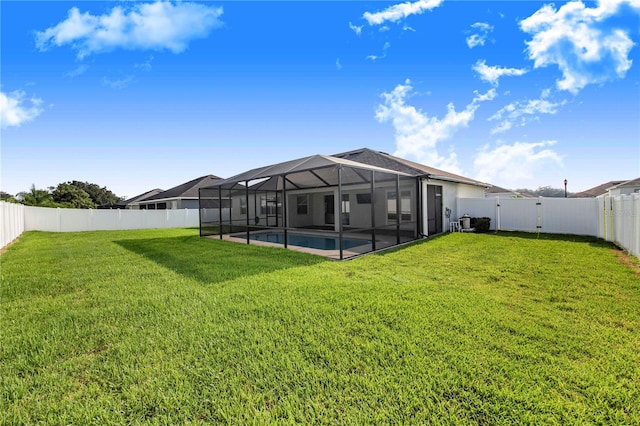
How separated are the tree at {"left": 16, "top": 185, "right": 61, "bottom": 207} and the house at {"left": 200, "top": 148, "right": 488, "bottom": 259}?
1325cm

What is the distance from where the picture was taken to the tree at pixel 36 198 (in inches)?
766

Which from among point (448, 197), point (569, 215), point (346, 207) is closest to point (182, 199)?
point (346, 207)

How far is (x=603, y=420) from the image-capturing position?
1.86 m

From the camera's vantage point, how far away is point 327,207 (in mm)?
16219

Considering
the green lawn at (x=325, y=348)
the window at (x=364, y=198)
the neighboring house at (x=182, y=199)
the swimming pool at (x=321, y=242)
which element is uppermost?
the neighboring house at (x=182, y=199)

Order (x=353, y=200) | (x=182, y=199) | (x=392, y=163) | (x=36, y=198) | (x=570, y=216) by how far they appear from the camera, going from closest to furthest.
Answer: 1. (x=570, y=216)
2. (x=392, y=163)
3. (x=353, y=200)
4. (x=36, y=198)
5. (x=182, y=199)

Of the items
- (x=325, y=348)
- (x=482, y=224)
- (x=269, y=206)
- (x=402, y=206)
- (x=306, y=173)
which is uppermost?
(x=306, y=173)

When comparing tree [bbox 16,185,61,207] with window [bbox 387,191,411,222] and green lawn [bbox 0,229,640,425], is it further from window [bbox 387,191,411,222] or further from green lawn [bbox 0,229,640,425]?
window [bbox 387,191,411,222]

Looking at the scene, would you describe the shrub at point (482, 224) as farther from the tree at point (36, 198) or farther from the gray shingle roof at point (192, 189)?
the tree at point (36, 198)

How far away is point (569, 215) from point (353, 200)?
8.75 meters

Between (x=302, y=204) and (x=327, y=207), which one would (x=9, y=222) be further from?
(x=327, y=207)

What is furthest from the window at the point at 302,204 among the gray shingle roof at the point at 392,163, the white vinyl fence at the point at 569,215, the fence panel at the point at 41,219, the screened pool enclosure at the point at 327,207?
the fence panel at the point at 41,219

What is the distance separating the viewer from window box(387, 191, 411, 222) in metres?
11.6

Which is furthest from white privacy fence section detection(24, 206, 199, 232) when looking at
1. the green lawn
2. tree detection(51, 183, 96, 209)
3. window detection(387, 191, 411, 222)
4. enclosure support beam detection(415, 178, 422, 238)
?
tree detection(51, 183, 96, 209)
